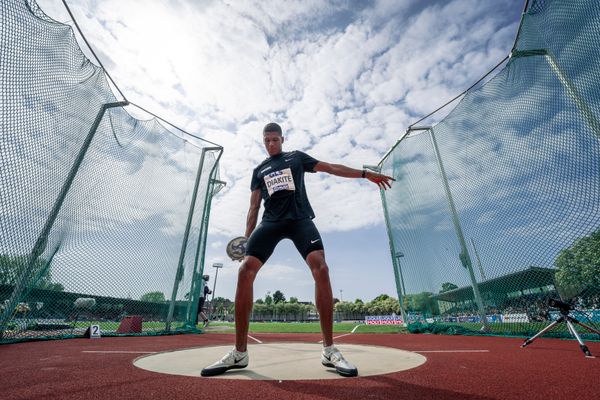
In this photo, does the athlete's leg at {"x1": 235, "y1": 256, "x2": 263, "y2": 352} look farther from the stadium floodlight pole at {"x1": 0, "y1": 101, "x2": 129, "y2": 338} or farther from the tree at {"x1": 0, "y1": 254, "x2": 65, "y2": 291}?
the stadium floodlight pole at {"x1": 0, "y1": 101, "x2": 129, "y2": 338}

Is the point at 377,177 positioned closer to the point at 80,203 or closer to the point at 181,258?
the point at 80,203

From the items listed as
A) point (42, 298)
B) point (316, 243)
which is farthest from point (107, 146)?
point (316, 243)

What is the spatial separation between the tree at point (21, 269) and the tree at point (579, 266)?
8.01 m

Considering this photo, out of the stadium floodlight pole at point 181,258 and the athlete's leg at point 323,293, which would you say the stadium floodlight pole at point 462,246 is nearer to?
the athlete's leg at point 323,293

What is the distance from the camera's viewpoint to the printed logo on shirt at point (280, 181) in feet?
8.72

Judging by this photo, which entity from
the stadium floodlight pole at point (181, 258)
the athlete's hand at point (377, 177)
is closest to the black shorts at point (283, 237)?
the athlete's hand at point (377, 177)

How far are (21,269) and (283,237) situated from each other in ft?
13.5

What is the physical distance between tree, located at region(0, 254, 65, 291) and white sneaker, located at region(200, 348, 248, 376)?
3769mm

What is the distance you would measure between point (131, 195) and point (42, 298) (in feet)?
8.06

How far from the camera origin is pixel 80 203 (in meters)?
5.00

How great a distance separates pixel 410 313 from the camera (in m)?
8.25

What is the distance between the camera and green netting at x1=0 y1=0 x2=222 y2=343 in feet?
12.5

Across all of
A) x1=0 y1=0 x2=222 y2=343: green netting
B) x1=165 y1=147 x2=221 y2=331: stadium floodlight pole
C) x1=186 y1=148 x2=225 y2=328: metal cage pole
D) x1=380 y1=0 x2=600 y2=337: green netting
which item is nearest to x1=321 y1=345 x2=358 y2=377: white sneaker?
x1=380 y1=0 x2=600 y2=337: green netting

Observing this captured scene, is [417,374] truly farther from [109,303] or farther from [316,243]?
[109,303]
